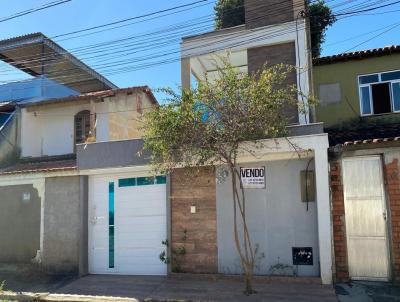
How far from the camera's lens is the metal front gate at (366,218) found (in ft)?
27.8

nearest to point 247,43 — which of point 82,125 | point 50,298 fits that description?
point 82,125

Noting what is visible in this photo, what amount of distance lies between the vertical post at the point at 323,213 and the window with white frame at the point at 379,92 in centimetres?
665

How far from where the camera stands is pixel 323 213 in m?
8.44

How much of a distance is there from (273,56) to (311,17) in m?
11.6

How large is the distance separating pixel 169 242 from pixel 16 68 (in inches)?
535

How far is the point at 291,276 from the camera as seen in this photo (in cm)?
887

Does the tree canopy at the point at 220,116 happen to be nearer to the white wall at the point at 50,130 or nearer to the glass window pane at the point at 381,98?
the glass window pane at the point at 381,98

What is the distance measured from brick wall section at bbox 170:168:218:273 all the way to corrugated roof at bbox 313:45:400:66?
24.2 ft

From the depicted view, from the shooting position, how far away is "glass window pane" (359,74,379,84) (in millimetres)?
14227

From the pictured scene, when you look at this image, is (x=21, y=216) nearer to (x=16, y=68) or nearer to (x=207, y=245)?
(x=207, y=245)

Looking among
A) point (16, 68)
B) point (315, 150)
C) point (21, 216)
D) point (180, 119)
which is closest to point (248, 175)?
point (315, 150)

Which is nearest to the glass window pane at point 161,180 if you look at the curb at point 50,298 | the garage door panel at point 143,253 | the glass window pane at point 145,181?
the glass window pane at point 145,181

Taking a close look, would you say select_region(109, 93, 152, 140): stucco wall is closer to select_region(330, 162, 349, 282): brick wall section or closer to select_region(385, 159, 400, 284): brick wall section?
select_region(330, 162, 349, 282): brick wall section

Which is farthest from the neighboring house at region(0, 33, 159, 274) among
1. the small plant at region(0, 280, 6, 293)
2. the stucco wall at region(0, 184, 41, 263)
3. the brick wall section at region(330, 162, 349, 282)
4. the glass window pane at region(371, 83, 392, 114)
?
the glass window pane at region(371, 83, 392, 114)
